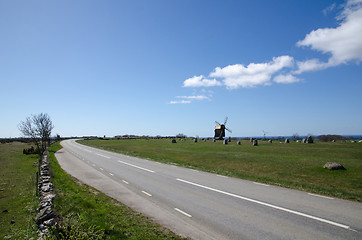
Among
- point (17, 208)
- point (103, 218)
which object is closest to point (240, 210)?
point (103, 218)

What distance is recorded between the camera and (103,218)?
747cm

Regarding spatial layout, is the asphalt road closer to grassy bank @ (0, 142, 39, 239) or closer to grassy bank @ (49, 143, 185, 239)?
grassy bank @ (49, 143, 185, 239)

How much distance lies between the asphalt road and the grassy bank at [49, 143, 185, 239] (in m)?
0.63

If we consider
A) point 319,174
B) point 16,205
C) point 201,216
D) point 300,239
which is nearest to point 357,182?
point 319,174

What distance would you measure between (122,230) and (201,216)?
3039 mm

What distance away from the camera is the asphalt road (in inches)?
259

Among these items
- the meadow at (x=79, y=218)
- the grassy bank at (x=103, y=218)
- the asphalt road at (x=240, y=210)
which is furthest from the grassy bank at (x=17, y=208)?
the asphalt road at (x=240, y=210)

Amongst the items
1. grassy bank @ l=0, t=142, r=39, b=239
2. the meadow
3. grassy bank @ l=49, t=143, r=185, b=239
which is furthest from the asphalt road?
grassy bank @ l=0, t=142, r=39, b=239

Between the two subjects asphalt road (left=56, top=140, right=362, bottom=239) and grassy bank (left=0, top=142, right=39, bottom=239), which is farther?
grassy bank (left=0, top=142, right=39, bottom=239)

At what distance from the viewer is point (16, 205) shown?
Result: 10.2 metres

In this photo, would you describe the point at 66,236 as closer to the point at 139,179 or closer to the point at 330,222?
the point at 330,222

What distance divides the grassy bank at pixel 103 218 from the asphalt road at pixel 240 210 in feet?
2.08

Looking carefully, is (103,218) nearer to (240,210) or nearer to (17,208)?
(240,210)

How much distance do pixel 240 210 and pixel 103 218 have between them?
5.40 metres
